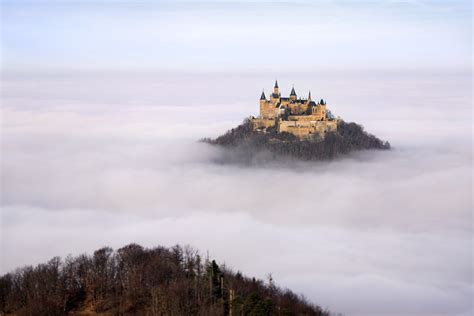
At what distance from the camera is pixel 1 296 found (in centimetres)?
3034

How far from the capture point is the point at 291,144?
79.6 metres

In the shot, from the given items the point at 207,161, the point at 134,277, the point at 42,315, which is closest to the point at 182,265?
the point at 134,277

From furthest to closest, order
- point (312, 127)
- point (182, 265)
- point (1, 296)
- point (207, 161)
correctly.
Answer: point (207, 161), point (312, 127), point (182, 265), point (1, 296)

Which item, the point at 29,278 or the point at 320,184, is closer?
the point at 29,278

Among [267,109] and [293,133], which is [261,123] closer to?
[267,109]

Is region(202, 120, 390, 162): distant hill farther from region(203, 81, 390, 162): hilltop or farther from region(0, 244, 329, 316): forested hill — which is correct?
region(0, 244, 329, 316): forested hill

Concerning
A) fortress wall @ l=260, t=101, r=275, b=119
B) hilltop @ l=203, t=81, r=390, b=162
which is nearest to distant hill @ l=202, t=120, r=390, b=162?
hilltop @ l=203, t=81, r=390, b=162

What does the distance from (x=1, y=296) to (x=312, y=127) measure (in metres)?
52.3

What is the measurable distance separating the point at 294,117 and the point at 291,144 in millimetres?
3582

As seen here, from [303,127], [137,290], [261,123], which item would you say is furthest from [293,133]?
[137,290]

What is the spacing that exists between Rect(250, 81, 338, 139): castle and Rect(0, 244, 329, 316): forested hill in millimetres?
45150

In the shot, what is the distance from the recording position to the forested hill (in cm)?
2817

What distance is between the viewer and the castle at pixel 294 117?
7794 cm

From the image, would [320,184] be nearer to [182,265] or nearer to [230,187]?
[230,187]
